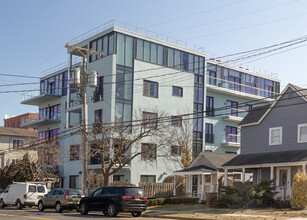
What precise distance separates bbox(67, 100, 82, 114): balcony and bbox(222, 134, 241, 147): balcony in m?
17.5

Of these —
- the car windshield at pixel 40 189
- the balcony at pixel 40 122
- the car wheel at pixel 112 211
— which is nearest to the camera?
the car wheel at pixel 112 211

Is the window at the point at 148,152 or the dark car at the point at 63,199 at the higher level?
the window at the point at 148,152

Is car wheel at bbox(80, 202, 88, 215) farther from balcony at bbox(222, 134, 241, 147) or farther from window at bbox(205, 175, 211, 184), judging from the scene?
balcony at bbox(222, 134, 241, 147)

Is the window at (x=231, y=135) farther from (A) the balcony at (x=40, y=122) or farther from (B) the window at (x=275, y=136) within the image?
(B) the window at (x=275, y=136)

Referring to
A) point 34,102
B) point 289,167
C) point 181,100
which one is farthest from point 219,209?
point 34,102

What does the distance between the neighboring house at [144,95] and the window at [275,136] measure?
11379mm

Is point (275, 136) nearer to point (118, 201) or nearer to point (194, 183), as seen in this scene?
point (194, 183)

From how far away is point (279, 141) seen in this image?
103 ft

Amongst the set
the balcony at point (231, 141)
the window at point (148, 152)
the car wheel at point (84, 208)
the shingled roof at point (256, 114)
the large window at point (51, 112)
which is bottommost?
the car wheel at point (84, 208)

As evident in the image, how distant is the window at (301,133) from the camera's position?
97.9ft

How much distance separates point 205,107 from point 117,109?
499 inches

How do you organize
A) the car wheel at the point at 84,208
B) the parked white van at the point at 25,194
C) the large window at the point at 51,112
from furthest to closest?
1. the large window at the point at 51,112
2. the parked white van at the point at 25,194
3. the car wheel at the point at 84,208

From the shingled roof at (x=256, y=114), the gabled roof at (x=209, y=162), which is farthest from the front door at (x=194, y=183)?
the shingled roof at (x=256, y=114)

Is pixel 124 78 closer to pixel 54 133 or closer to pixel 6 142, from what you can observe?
pixel 54 133
